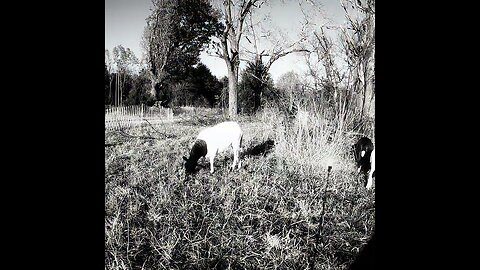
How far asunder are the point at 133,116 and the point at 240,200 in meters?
0.59

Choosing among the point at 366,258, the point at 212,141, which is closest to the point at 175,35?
the point at 212,141

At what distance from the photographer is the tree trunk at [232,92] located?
56.6 inches

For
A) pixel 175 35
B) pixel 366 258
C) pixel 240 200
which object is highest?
pixel 175 35

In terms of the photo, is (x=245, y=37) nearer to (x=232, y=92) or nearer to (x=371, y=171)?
(x=232, y=92)

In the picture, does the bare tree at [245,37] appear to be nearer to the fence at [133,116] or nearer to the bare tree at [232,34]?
the bare tree at [232,34]

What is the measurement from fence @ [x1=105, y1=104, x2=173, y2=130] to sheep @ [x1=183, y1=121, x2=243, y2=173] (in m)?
0.17

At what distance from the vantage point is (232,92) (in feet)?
4.74

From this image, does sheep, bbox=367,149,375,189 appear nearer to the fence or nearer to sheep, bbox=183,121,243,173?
sheep, bbox=183,121,243,173

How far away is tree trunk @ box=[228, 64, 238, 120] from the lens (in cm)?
144

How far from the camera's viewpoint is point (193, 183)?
142 cm

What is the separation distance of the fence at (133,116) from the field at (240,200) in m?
0.03

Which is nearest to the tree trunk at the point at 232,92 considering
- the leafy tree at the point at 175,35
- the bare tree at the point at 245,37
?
the bare tree at the point at 245,37
